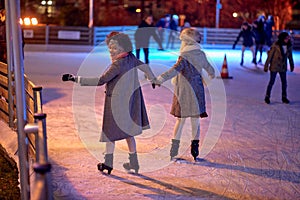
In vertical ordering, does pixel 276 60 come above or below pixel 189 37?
below

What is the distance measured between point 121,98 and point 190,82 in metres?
0.98

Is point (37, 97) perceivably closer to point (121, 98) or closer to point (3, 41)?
point (121, 98)

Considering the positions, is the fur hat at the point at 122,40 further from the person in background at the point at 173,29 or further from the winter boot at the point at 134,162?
the person in background at the point at 173,29

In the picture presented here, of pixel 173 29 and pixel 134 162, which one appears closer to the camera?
pixel 134 162

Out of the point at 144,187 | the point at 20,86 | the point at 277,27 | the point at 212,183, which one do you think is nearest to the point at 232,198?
the point at 212,183

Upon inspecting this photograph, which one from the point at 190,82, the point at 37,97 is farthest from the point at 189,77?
the point at 37,97

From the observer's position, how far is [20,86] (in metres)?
4.60

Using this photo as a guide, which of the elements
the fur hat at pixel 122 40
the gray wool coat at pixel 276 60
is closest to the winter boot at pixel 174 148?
the fur hat at pixel 122 40

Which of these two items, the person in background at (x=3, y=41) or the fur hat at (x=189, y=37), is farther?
the person in background at (x=3, y=41)

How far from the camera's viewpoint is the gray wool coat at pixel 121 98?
5.63 metres

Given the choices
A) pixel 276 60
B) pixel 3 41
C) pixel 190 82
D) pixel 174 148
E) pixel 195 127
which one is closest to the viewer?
pixel 190 82

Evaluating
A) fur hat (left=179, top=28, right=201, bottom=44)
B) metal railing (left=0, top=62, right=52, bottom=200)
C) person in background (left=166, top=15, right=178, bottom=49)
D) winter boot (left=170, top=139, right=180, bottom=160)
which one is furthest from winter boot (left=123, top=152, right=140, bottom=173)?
person in background (left=166, top=15, right=178, bottom=49)

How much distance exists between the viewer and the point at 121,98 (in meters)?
5.70

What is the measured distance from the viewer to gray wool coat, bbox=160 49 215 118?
632 cm
